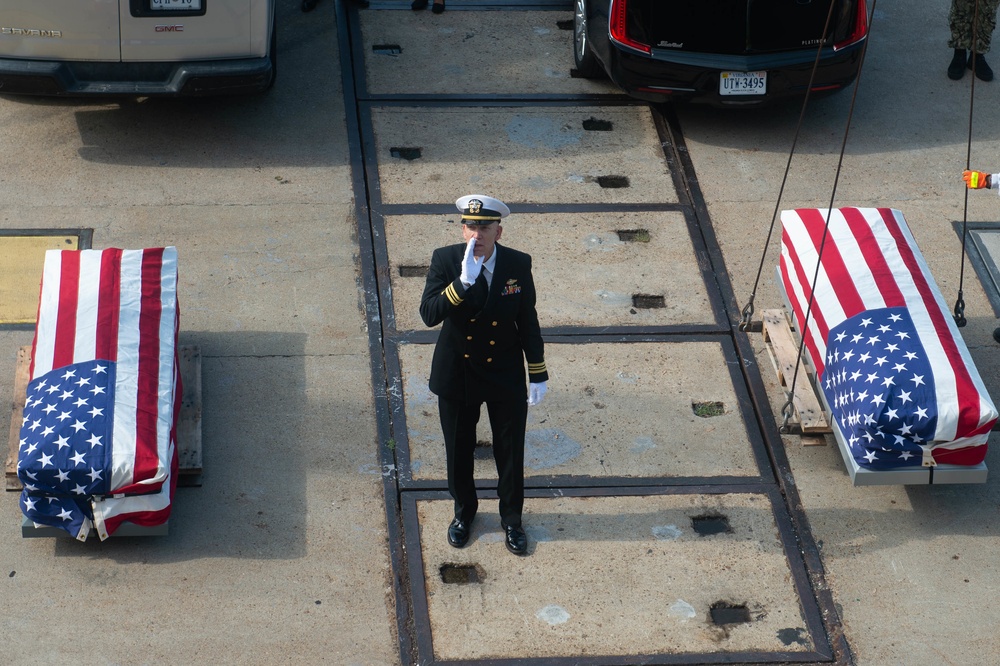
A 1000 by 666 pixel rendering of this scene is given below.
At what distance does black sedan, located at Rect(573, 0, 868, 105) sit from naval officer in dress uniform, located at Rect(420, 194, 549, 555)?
345 cm

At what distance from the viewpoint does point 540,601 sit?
5.67 m

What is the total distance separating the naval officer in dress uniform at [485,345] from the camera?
212 inches

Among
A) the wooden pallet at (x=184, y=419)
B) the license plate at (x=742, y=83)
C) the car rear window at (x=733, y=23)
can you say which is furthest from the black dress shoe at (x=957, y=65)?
the wooden pallet at (x=184, y=419)

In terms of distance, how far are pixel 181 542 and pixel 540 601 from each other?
64.4 inches

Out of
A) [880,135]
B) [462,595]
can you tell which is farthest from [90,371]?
[880,135]

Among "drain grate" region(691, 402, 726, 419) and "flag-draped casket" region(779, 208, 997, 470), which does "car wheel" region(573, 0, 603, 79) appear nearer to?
"flag-draped casket" region(779, 208, 997, 470)

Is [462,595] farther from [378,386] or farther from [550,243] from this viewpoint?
[550,243]

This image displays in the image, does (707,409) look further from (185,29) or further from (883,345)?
(185,29)

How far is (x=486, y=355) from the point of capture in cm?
556

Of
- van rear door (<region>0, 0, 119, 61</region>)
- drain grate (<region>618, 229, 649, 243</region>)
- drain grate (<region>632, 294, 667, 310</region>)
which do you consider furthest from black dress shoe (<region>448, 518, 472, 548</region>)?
van rear door (<region>0, 0, 119, 61</region>)

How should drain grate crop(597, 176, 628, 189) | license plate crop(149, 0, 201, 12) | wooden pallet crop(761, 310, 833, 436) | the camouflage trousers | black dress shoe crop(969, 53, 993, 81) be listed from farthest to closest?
1. black dress shoe crop(969, 53, 993, 81)
2. the camouflage trousers
3. drain grate crop(597, 176, 628, 189)
4. license plate crop(149, 0, 201, 12)
5. wooden pallet crop(761, 310, 833, 436)

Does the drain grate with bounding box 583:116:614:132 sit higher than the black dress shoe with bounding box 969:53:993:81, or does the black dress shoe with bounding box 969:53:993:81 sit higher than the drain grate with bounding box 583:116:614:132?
the black dress shoe with bounding box 969:53:993:81

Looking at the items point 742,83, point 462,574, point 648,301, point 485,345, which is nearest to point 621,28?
point 742,83

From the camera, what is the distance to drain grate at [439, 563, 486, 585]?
5762mm
